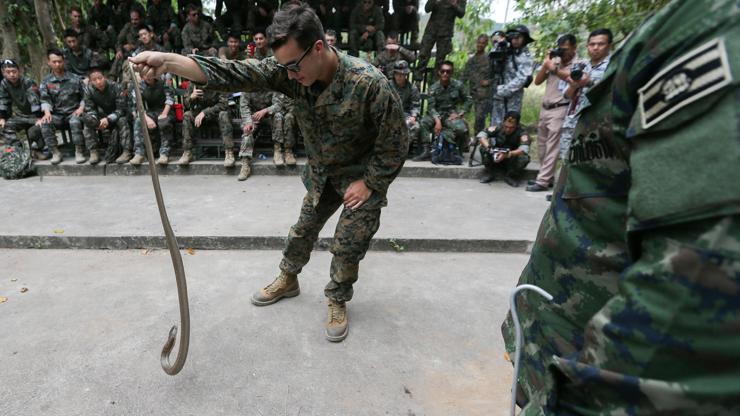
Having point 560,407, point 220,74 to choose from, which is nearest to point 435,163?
point 220,74

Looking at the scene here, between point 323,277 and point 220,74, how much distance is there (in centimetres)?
170

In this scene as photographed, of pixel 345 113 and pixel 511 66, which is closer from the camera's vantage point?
pixel 345 113

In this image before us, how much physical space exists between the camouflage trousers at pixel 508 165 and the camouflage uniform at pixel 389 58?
2.28m

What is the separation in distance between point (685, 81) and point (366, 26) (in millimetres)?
7880

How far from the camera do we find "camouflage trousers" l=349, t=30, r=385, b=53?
25.4ft

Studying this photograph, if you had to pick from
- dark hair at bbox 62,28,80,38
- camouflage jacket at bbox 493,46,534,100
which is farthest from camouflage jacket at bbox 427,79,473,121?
dark hair at bbox 62,28,80,38

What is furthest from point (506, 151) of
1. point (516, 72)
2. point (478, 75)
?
point (478, 75)

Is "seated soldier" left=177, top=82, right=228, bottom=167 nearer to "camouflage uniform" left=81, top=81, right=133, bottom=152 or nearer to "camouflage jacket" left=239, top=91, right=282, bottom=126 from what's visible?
"camouflage jacket" left=239, top=91, right=282, bottom=126

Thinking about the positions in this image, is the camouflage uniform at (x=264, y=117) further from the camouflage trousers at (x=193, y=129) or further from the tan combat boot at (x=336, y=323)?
the tan combat boot at (x=336, y=323)

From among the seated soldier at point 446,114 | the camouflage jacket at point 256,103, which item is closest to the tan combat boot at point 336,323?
the seated soldier at point 446,114

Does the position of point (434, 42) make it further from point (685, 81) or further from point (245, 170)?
point (685, 81)

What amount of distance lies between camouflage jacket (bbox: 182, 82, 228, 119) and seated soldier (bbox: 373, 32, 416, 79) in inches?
105

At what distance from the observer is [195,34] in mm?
7594

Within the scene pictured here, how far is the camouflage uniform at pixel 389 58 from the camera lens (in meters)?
6.91
